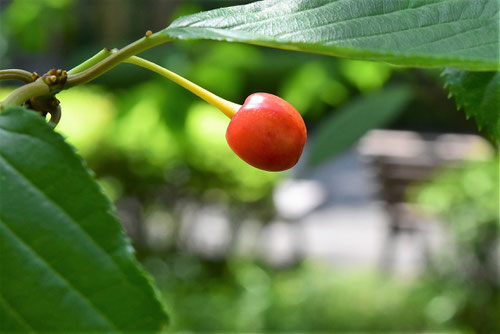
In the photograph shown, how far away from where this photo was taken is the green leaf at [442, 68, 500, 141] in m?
0.50

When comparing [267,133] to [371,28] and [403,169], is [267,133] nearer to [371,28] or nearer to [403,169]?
[371,28]

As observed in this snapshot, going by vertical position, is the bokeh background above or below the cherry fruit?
below

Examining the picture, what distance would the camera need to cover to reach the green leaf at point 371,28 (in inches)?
13.7

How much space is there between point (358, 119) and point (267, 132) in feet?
3.85

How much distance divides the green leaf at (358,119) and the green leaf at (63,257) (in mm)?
1168

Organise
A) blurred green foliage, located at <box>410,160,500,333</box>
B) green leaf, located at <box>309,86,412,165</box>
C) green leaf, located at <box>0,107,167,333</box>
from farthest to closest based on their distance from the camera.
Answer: blurred green foliage, located at <box>410,160,500,333</box> < green leaf, located at <box>309,86,412,165</box> < green leaf, located at <box>0,107,167,333</box>

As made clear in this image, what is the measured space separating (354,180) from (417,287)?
187 inches

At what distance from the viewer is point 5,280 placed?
1.13ft

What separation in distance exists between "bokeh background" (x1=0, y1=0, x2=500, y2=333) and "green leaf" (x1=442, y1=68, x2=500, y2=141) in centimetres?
99

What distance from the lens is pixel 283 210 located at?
5348 millimetres

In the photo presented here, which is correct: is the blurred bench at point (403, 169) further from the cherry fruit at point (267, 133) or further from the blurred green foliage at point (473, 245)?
the cherry fruit at point (267, 133)

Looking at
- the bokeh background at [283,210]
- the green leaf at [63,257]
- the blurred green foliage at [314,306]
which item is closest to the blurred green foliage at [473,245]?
the bokeh background at [283,210]

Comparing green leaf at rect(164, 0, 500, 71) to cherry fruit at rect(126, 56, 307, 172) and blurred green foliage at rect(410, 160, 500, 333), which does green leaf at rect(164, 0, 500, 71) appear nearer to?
cherry fruit at rect(126, 56, 307, 172)

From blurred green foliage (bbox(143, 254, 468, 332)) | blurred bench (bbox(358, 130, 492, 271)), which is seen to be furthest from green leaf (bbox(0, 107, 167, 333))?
blurred bench (bbox(358, 130, 492, 271))
